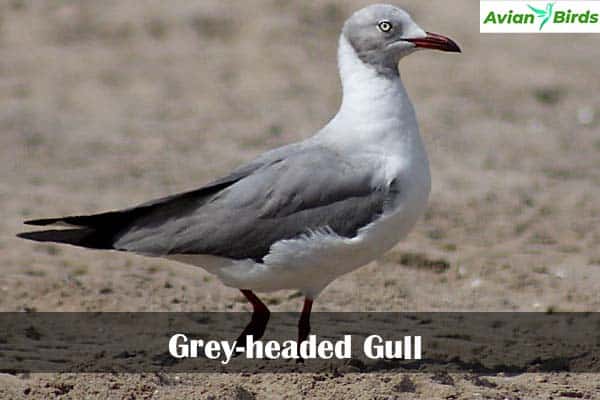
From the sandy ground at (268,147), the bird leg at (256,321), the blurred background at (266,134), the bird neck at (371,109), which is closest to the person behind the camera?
the bird neck at (371,109)

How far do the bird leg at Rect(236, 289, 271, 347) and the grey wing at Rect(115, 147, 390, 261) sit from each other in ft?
1.36

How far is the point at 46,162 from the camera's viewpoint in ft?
33.5

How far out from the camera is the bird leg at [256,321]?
6559 millimetres

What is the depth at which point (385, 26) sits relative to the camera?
646cm

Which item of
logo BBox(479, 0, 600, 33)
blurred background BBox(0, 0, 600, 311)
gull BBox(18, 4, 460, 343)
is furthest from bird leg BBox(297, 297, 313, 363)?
logo BBox(479, 0, 600, 33)

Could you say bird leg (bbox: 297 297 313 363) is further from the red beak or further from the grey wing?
the red beak

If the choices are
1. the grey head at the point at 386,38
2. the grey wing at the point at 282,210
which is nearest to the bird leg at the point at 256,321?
the grey wing at the point at 282,210

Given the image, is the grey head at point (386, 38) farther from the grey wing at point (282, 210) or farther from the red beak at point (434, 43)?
the grey wing at point (282, 210)

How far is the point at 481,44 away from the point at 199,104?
3.18 metres

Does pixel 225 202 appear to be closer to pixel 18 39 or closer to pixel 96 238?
pixel 96 238

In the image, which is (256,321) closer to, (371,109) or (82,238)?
(82,238)

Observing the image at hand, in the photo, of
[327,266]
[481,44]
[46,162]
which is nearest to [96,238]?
[327,266]

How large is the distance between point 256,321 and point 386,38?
1.48m

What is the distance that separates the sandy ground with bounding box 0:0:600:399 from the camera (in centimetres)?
736
